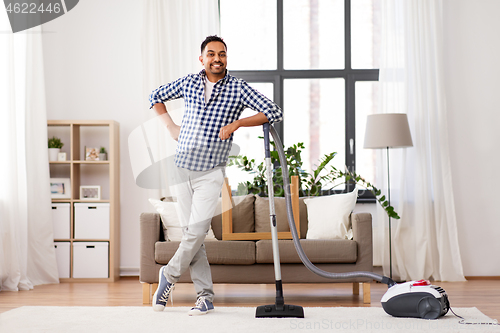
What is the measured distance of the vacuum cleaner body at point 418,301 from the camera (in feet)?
8.48

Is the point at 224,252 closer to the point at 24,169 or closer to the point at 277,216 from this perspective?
the point at 277,216

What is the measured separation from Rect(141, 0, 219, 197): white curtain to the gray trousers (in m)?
1.76

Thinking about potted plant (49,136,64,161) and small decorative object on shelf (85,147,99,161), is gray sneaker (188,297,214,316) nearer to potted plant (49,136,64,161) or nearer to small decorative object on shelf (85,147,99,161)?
small decorative object on shelf (85,147,99,161)

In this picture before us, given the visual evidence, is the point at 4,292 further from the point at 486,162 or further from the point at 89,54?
the point at 486,162

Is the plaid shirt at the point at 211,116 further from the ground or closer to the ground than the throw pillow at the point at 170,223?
further from the ground

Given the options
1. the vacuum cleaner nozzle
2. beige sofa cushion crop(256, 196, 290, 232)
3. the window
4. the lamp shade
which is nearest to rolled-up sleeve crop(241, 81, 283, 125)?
the vacuum cleaner nozzle

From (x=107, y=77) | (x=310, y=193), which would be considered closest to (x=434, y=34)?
(x=310, y=193)

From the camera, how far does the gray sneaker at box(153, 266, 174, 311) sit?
2770mm

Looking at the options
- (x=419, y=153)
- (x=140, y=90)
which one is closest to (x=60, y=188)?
(x=140, y=90)

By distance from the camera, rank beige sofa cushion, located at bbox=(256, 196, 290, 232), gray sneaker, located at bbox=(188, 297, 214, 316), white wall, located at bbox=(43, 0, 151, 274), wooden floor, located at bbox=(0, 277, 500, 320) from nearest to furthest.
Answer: gray sneaker, located at bbox=(188, 297, 214, 316) → wooden floor, located at bbox=(0, 277, 500, 320) → beige sofa cushion, located at bbox=(256, 196, 290, 232) → white wall, located at bbox=(43, 0, 151, 274)

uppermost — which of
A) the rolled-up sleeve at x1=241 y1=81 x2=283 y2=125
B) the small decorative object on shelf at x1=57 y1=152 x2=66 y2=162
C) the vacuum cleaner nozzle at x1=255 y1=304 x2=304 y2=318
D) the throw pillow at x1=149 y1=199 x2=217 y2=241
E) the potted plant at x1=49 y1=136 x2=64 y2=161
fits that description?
the rolled-up sleeve at x1=241 y1=81 x2=283 y2=125

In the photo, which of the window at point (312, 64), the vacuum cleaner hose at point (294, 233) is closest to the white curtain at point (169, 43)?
the window at point (312, 64)

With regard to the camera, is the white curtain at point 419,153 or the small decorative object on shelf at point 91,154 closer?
the white curtain at point 419,153

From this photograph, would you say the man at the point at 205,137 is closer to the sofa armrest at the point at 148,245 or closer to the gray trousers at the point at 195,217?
the gray trousers at the point at 195,217
